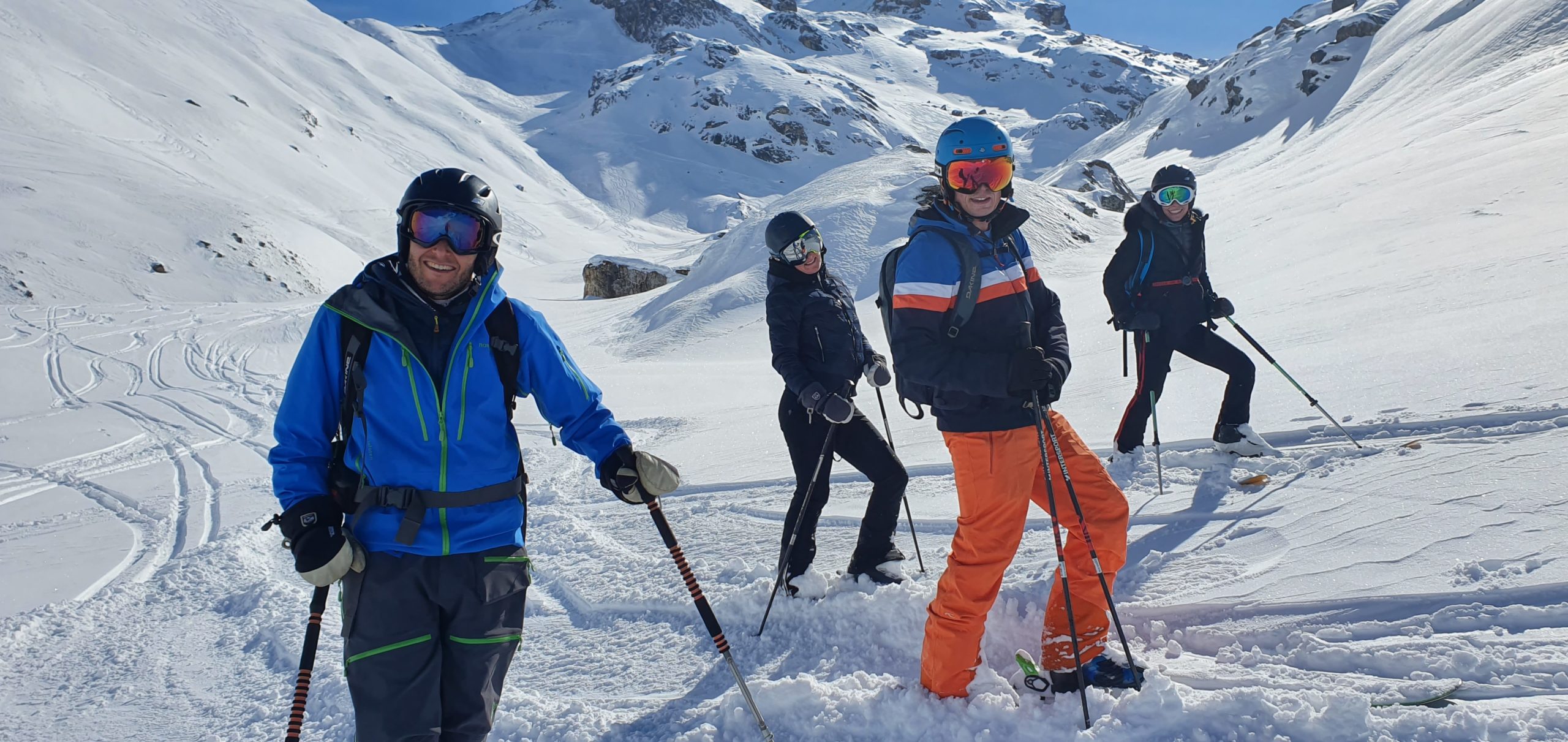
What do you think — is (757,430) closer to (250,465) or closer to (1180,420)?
(1180,420)

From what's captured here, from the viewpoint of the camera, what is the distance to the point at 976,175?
3.19m

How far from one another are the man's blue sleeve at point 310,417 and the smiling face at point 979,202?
2.18m

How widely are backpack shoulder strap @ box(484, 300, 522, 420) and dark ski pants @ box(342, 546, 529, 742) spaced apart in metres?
0.52

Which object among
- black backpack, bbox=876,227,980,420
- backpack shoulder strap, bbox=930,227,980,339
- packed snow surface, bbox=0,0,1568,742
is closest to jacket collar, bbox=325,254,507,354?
black backpack, bbox=876,227,980,420

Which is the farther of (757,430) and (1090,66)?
(1090,66)

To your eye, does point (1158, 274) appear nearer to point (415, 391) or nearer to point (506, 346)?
point (506, 346)

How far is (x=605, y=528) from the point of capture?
20.7 ft

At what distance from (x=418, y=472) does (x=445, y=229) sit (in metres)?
0.76

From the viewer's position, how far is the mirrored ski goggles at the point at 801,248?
170 inches

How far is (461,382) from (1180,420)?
5.81 metres

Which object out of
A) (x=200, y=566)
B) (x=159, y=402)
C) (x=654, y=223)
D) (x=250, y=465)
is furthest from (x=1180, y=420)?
(x=654, y=223)

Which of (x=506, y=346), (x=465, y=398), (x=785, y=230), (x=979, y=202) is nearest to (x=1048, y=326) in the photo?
(x=979, y=202)

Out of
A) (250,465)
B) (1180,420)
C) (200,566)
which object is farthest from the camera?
(250,465)

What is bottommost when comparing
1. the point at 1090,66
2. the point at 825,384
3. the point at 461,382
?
the point at 825,384
